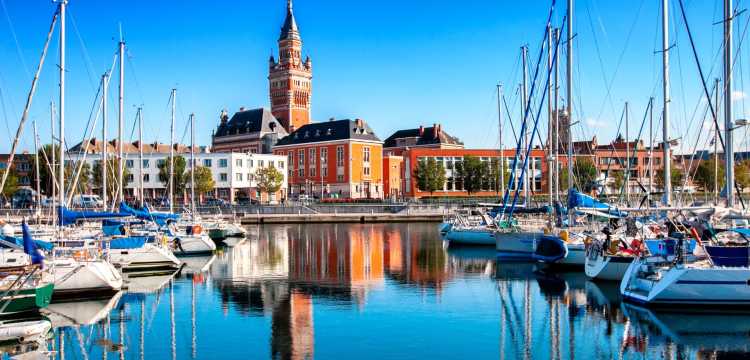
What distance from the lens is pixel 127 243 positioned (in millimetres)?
32656

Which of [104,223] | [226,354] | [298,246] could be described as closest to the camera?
[226,354]

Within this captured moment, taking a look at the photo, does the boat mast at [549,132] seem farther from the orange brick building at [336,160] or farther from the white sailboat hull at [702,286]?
the orange brick building at [336,160]

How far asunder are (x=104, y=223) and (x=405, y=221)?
46.4 meters

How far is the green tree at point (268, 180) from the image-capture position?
10556 centimetres

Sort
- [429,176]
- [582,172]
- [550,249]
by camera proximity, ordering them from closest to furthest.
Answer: [550,249] < [582,172] < [429,176]

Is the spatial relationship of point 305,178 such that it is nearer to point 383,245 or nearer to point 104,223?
point 383,245

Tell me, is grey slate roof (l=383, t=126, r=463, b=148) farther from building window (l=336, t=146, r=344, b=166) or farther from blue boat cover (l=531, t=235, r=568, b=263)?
blue boat cover (l=531, t=235, r=568, b=263)

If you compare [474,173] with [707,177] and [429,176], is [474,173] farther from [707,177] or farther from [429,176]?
[707,177]

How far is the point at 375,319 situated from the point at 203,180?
260 ft

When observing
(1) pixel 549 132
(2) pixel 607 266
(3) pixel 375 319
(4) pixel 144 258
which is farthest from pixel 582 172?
(3) pixel 375 319

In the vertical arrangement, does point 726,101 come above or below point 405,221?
above

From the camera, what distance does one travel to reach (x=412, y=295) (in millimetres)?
28344

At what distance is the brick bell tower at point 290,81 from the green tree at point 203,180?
45.3 metres

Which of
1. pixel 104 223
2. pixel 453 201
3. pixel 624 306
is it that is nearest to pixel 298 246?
pixel 104 223
